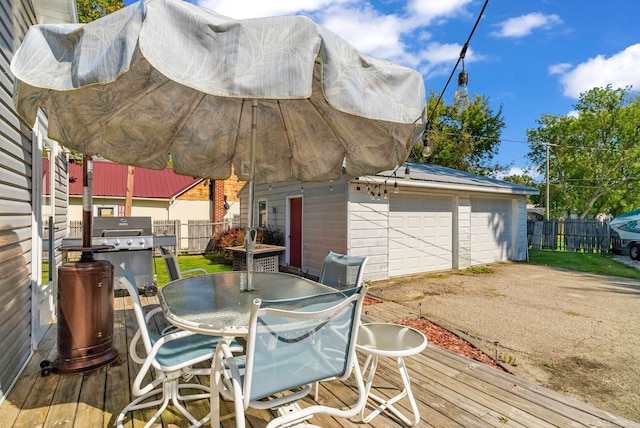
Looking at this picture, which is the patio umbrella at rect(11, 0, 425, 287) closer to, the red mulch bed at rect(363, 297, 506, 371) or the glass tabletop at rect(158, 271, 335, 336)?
the glass tabletop at rect(158, 271, 335, 336)

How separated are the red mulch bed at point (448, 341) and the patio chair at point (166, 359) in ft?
8.93

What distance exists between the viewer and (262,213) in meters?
11.5

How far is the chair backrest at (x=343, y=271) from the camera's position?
3188 millimetres

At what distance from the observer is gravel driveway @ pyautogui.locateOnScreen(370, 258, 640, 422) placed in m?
3.27

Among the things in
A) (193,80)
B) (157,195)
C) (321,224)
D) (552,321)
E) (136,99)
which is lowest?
(552,321)

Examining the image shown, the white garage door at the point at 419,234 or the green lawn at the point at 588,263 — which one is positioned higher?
the white garage door at the point at 419,234

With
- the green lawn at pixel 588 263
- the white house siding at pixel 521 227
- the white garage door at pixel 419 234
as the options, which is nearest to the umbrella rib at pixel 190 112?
the white garage door at pixel 419 234

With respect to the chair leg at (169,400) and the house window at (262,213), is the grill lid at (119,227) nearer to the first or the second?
the chair leg at (169,400)

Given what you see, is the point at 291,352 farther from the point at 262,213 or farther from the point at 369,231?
the point at 262,213

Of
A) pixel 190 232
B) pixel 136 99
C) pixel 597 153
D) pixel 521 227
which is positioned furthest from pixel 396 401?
pixel 597 153

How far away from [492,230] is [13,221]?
11389 millimetres

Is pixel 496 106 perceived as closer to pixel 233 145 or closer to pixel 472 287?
pixel 472 287

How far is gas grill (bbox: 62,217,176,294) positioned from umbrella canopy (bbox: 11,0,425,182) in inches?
123

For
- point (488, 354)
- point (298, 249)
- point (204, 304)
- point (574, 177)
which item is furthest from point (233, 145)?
point (574, 177)
